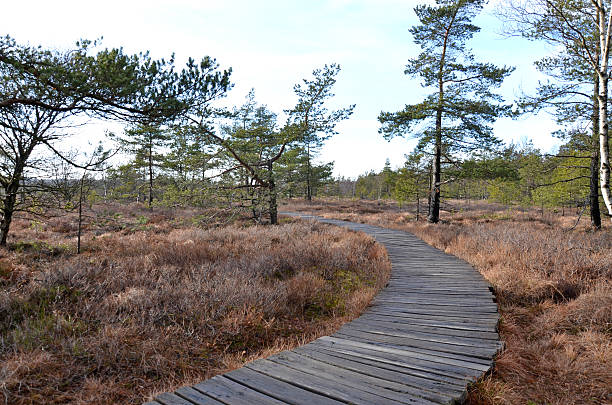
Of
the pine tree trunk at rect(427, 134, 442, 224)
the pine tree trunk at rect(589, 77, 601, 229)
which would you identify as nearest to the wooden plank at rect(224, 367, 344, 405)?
the pine tree trunk at rect(427, 134, 442, 224)

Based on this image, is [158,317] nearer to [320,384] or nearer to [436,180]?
[320,384]

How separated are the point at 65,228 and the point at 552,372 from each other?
21783 mm

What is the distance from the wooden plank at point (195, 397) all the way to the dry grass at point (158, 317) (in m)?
0.64

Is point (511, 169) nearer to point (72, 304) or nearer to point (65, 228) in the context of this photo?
point (72, 304)

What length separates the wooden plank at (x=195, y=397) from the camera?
237 cm

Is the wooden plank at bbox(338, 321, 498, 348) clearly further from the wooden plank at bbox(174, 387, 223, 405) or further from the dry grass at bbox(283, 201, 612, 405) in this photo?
the wooden plank at bbox(174, 387, 223, 405)

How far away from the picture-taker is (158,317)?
172 inches

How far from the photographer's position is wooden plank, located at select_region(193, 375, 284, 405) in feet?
7.83

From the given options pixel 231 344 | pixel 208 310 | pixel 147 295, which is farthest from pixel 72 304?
pixel 231 344

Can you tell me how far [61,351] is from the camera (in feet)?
11.3

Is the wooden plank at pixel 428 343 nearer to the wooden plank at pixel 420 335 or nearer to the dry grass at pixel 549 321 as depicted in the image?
the wooden plank at pixel 420 335

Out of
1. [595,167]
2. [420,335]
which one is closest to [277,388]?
[420,335]

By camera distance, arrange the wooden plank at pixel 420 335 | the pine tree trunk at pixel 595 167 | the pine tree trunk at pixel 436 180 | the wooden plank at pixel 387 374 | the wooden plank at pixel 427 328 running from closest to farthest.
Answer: the wooden plank at pixel 387 374, the wooden plank at pixel 420 335, the wooden plank at pixel 427 328, the pine tree trunk at pixel 595 167, the pine tree trunk at pixel 436 180

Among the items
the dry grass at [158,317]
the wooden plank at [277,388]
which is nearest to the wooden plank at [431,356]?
the dry grass at [158,317]
